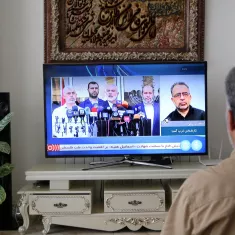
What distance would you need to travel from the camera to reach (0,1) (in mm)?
3771

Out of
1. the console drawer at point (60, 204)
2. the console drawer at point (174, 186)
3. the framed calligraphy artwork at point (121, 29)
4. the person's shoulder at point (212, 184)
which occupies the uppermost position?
the framed calligraphy artwork at point (121, 29)

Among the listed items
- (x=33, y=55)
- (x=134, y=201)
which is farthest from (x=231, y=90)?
(x=33, y=55)

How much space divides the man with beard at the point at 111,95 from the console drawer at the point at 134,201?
69cm

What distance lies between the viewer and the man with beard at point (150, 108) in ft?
11.3

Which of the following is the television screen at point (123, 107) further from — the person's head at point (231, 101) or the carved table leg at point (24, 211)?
the person's head at point (231, 101)

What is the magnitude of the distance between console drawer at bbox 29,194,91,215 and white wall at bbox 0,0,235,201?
1.90 ft

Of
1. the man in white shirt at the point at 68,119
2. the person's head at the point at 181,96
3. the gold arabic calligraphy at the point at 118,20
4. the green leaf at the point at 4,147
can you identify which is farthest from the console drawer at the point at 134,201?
the gold arabic calligraphy at the point at 118,20

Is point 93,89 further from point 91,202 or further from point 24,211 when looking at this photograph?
point 24,211

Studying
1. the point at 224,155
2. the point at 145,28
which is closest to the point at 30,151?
the point at 145,28

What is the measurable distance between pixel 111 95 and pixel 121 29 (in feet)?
2.11

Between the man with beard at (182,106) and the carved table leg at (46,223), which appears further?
the man with beard at (182,106)

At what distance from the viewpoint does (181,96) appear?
3461 millimetres

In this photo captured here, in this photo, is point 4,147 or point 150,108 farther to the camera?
point 150,108

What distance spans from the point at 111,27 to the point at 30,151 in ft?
4.21
